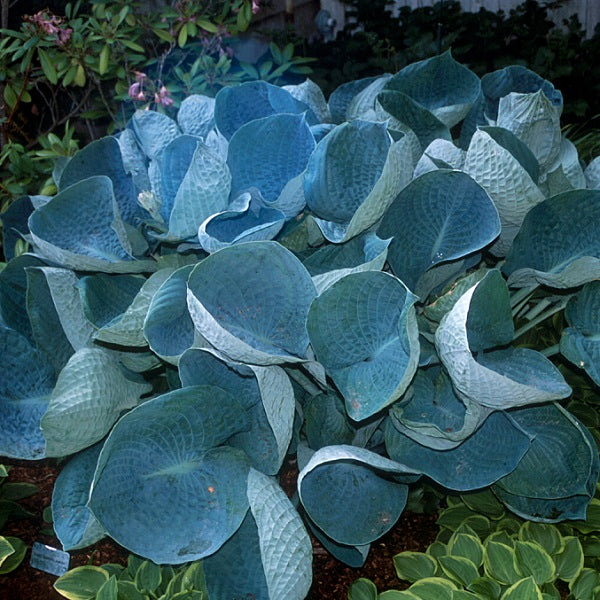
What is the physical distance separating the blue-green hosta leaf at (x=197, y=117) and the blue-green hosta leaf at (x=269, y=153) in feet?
0.77

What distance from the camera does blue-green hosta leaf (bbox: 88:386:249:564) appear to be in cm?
82

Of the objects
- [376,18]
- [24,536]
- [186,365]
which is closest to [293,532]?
[186,365]

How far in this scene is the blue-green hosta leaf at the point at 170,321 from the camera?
0.87m

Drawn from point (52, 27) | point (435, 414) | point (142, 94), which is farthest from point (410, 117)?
point (52, 27)

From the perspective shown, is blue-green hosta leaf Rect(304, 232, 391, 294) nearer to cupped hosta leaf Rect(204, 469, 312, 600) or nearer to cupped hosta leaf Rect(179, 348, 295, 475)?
cupped hosta leaf Rect(179, 348, 295, 475)

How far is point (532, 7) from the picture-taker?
166 inches

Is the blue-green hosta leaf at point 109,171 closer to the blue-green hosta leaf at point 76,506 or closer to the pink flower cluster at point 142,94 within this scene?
the blue-green hosta leaf at point 76,506

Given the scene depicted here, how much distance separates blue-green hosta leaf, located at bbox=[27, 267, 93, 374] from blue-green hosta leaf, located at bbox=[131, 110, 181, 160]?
29cm

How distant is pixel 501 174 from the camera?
92cm

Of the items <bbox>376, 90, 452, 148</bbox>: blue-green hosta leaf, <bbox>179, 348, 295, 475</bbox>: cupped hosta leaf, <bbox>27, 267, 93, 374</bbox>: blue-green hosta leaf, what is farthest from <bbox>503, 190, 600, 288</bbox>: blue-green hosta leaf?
<bbox>27, 267, 93, 374</bbox>: blue-green hosta leaf

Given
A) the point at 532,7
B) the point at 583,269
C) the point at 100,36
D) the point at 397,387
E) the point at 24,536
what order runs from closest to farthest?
the point at 397,387 < the point at 583,269 < the point at 24,536 < the point at 100,36 < the point at 532,7

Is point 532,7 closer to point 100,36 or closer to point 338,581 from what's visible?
point 100,36

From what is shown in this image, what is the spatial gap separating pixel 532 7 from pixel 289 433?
404 cm

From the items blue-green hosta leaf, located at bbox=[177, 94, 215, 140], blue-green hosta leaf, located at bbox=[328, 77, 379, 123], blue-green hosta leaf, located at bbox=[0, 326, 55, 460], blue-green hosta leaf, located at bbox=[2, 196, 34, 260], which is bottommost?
blue-green hosta leaf, located at bbox=[0, 326, 55, 460]
